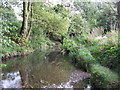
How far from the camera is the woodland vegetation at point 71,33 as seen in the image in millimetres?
2807

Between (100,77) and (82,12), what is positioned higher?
(82,12)

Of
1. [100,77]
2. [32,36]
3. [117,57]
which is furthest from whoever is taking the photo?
[32,36]

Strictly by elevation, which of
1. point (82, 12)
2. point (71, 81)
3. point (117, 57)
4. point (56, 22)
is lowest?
point (71, 81)

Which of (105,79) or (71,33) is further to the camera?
(71,33)

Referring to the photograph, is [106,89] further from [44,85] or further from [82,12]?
[82,12]

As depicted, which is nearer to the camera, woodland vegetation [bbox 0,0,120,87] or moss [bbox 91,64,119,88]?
moss [bbox 91,64,119,88]

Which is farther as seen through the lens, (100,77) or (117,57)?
(117,57)

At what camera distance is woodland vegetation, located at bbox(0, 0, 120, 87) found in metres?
2.81

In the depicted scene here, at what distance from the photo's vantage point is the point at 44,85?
2.63m

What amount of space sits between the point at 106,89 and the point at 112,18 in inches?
480

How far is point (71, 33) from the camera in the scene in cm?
1372

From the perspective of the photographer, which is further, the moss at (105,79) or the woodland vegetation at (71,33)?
the woodland vegetation at (71,33)

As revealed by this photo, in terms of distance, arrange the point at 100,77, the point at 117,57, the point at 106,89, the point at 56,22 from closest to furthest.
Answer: the point at 106,89 → the point at 100,77 → the point at 117,57 → the point at 56,22

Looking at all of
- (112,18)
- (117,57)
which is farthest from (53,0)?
(112,18)
